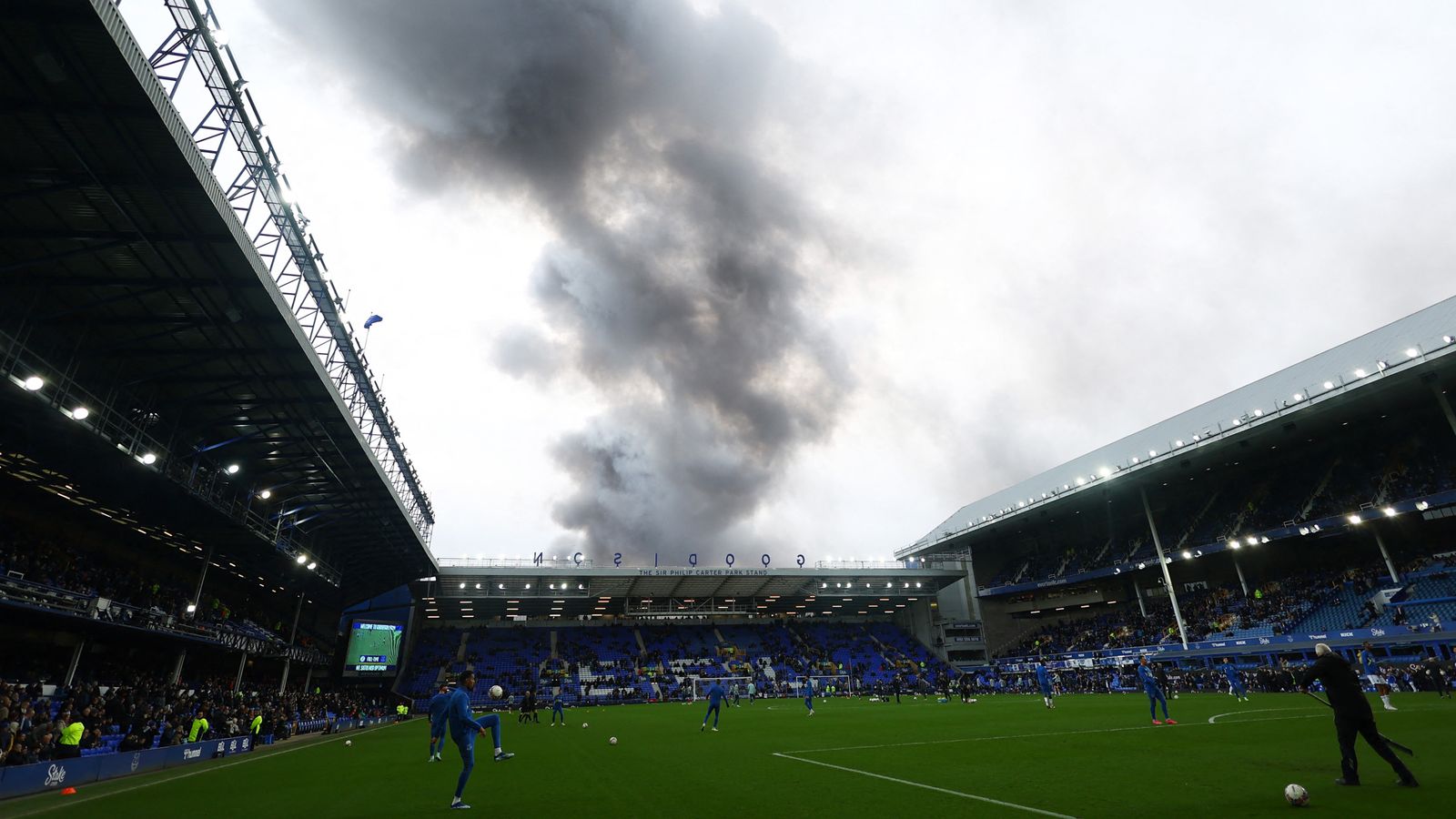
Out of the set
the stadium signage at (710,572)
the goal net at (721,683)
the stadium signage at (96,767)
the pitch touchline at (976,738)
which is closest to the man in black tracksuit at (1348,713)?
the pitch touchline at (976,738)

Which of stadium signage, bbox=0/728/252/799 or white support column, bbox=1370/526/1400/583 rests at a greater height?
white support column, bbox=1370/526/1400/583

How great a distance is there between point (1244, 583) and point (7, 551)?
7714cm

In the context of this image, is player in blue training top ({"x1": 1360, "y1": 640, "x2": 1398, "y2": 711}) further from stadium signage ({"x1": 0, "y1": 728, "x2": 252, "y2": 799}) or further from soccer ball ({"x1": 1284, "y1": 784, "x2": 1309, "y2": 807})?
stadium signage ({"x1": 0, "y1": 728, "x2": 252, "y2": 799})

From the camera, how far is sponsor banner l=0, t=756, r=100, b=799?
13688mm

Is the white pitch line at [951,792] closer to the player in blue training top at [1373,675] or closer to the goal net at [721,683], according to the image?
the player in blue training top at [1373,675]

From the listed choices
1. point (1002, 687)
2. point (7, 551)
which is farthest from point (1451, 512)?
point (7, 551)

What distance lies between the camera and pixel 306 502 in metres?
37.1

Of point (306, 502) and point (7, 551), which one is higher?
point (306, 502)

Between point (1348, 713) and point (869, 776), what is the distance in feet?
23.1

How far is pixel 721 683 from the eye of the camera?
199 ft

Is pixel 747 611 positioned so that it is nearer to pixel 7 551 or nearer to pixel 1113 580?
pixel 1113 580

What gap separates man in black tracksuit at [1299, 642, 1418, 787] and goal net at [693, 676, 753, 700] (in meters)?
55.8

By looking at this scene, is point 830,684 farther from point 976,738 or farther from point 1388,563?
point 976,738

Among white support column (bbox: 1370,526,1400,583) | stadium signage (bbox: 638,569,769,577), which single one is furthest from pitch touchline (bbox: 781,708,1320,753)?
stadium signage (bbox: 638,569,769,577)
